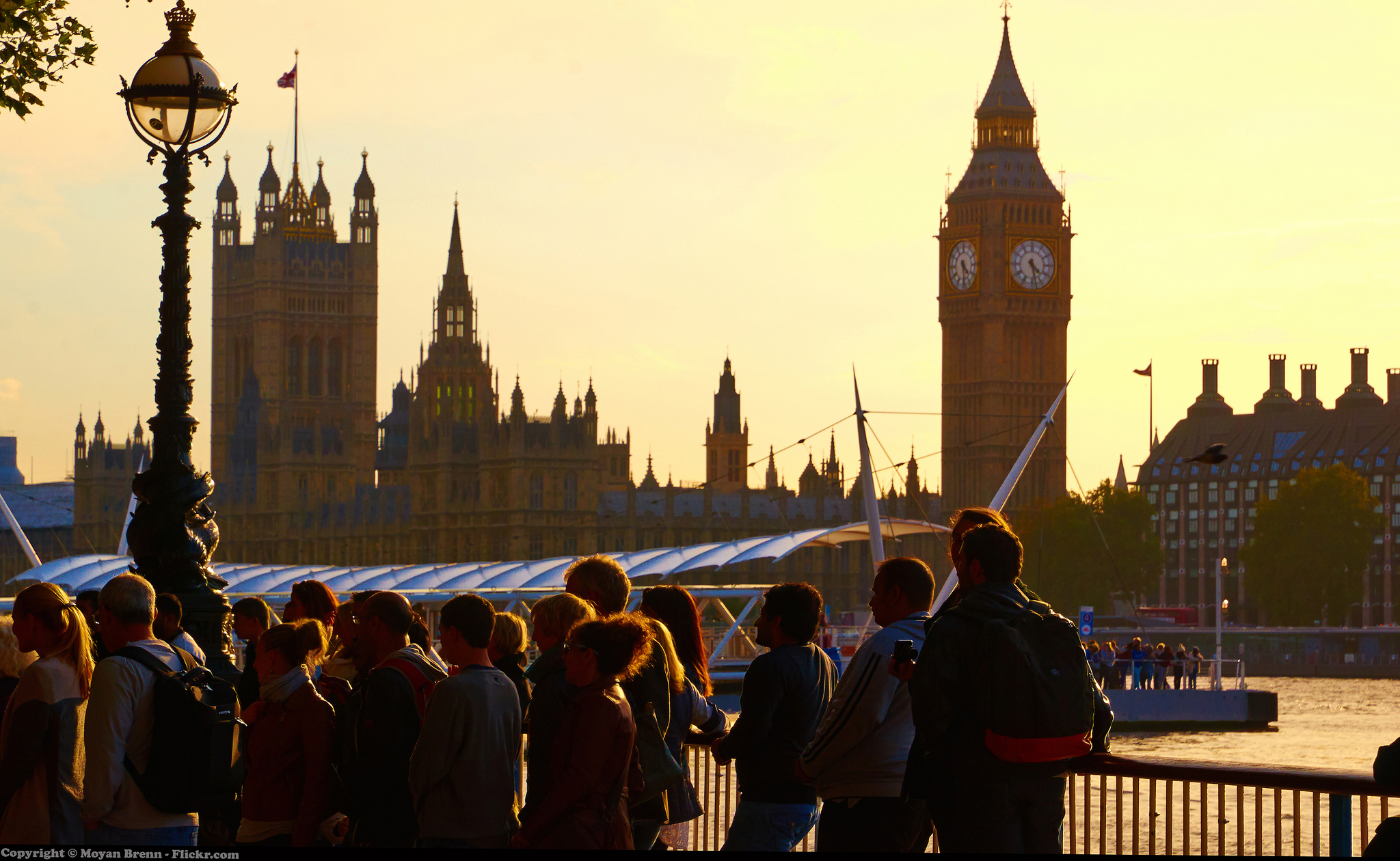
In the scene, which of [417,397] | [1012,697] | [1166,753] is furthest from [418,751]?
[417,397]

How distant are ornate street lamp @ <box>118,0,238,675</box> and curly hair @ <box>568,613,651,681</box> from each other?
11.2 feet

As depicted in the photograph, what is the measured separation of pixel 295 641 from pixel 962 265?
107733mm

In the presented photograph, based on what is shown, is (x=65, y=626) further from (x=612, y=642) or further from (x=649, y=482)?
(x=649, y=482)

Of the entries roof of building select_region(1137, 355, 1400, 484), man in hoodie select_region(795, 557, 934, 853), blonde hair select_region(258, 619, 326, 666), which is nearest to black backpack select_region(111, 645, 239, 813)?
blonde hair select_region(258, 619, 326, 666)

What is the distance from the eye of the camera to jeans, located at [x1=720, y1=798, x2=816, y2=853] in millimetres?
6797

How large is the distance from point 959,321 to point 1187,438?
1515 centimetres

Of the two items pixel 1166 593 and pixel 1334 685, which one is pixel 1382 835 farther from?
pixel 1166 593

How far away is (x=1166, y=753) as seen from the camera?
3853 cm

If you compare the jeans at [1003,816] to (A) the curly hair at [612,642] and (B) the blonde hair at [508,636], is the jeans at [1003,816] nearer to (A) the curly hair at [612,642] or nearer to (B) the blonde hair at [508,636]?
(A) the curly hair at [612,642]

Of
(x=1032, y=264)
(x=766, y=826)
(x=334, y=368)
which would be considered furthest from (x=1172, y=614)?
(x=766, y=826)

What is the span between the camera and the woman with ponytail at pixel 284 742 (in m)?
7.00

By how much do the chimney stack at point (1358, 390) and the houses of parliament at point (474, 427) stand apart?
14.9 m

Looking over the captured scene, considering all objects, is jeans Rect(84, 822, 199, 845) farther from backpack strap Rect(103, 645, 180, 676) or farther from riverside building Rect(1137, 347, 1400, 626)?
riverside building Rect(1137, 347, 1400, 626)

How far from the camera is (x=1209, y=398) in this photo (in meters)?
124
